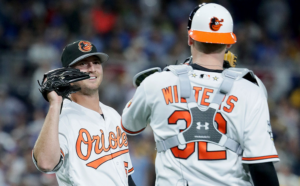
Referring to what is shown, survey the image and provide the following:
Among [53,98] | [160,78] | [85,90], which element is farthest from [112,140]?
[160,78]

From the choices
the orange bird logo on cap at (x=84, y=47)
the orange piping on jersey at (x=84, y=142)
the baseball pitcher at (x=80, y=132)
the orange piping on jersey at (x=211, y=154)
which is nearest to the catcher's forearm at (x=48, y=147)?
the baseball pitcher at (x=80, y=132)

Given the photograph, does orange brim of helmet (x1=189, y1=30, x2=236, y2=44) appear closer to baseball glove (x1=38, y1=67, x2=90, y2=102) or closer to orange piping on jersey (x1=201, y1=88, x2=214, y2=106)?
orange piping on jersey (x1=201, y1=88, x2=214, y2=106)

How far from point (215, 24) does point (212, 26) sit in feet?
0.09

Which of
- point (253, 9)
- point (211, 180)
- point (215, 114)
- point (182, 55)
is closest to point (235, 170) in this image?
point (211, 180)

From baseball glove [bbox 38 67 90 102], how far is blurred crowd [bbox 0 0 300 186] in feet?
13.2

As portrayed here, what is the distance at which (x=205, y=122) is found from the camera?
8.11 feet

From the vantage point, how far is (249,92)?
2.49 meters

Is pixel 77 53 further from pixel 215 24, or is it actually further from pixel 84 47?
pixel 215 24

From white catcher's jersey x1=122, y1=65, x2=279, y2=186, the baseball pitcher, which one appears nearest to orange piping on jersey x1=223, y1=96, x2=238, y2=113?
white catcher's jersey x1=122, y1=65, x2=279, y2=186

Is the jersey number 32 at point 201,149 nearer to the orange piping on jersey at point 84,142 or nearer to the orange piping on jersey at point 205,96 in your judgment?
the orange piping on jersey at point 205,96

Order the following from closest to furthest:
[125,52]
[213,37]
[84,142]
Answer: [213,37] → [84,142] → [125,52]

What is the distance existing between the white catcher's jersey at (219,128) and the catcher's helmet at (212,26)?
0.20 metres

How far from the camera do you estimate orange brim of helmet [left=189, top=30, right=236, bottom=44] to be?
8.42ft

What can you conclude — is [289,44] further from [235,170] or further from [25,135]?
[235,170]
